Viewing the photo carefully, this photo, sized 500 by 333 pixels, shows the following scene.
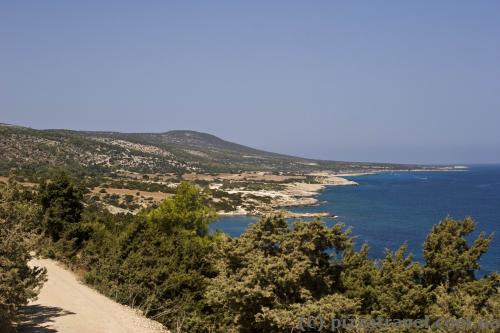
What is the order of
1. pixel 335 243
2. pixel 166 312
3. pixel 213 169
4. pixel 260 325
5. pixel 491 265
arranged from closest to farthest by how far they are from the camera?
pixel 260 325 < pixel 335 243 < pixel 166 312 < pixel 491 265 < pixel 213 169

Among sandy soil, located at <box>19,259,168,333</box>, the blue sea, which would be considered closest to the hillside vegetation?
sandy soil, located at <box>19,259,168,333</box>

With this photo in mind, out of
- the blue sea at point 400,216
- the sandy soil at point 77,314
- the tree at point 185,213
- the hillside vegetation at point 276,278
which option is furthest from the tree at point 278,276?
the blue sea at point 400,216

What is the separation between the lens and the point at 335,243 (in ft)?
55.5

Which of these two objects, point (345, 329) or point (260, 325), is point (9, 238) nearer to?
point (260, 325)

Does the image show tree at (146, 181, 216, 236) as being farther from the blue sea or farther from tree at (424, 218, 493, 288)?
the blue sea

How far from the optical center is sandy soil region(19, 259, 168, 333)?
1554 cm

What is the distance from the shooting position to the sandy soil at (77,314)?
15.5 m

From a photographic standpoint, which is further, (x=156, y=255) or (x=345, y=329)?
(x=156, y=255)

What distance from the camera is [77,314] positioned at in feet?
56.2

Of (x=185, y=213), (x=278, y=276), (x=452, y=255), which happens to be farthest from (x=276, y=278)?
(x=185, y=213)

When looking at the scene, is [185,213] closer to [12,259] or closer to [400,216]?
[12,259]

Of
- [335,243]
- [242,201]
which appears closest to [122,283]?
[335,243]

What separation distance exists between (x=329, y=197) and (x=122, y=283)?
105336 millimetres

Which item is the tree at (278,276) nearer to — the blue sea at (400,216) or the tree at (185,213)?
the tree at (185,213)
